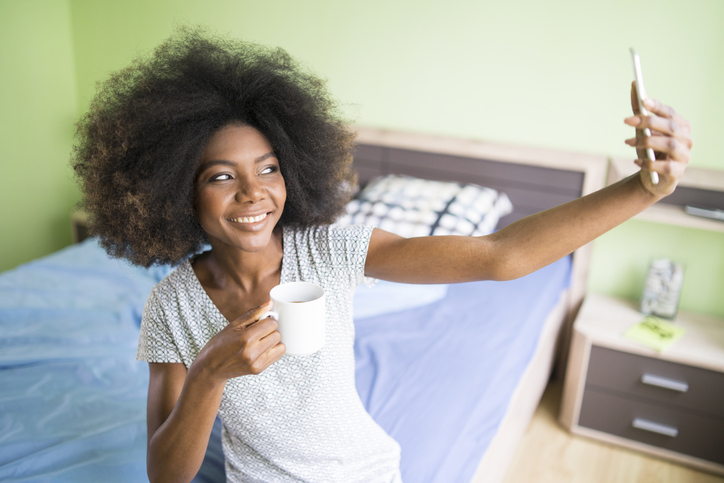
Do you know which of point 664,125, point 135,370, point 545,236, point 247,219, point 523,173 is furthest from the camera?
point 523,173

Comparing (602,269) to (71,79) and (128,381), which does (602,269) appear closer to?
(128,381)

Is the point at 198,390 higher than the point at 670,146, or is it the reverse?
the point at 670,146

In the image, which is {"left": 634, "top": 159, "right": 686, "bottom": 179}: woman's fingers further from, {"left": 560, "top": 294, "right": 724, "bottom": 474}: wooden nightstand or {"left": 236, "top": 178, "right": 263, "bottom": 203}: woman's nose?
{"left": 560, "top": 294, "right": 724, "bottom": 474}: wooden nightstand

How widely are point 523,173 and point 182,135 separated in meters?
1.77

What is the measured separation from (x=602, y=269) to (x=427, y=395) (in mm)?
1283

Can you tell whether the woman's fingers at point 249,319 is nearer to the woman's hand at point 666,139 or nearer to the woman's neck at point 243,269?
the woman's neck at point 243,269

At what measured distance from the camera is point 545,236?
85cm

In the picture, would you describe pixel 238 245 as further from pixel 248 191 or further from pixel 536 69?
pixel 536 69

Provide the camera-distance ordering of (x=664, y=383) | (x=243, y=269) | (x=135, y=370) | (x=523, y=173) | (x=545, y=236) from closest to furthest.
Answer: (x=545, y=236), (x=243, y=269), (x=135, y=370), (x=664, y=383), (x=523, y=173)

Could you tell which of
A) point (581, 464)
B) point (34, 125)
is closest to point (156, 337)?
point (581, 464)

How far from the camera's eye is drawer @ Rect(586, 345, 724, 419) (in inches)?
78.4

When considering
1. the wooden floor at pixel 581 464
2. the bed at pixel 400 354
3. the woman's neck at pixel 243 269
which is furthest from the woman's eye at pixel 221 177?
the wooden floor at pixel 581 464

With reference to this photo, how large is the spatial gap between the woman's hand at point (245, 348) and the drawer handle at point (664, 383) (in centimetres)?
172

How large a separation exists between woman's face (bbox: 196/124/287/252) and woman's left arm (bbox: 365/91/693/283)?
0.64 feet
